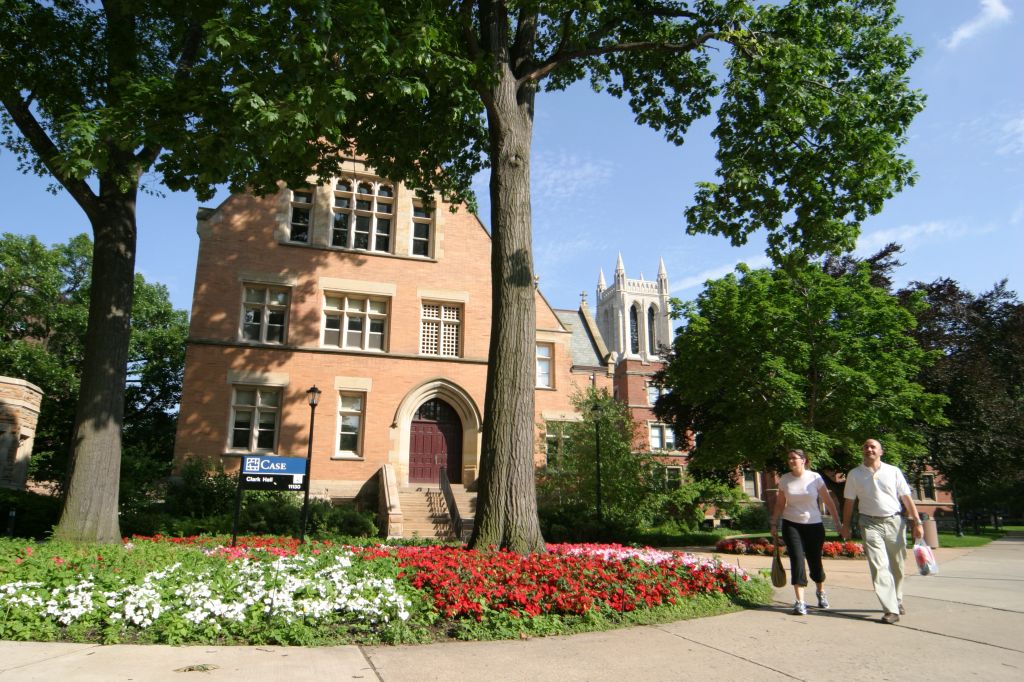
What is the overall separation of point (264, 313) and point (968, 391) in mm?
26170

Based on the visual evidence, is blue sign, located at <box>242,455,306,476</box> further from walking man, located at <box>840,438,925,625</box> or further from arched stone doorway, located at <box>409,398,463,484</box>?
walking man, located at <box>840,438,925,625</box>

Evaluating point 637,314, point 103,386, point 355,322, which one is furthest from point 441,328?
point 637,314

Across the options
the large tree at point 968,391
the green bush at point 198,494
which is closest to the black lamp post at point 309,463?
the green bush at point 198,494

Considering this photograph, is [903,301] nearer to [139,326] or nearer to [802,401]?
[802,401]

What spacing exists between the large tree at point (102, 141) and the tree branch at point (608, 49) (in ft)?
17.0

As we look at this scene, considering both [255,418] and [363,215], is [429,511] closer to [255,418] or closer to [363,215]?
[255,418]

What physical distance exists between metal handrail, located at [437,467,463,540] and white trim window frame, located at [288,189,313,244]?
972cm

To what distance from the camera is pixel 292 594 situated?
20.5 feet

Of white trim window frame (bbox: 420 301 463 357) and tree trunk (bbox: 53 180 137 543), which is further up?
white trim window frame (bbox: 420 301 463 357)

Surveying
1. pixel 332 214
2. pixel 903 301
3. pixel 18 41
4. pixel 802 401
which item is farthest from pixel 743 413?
pixel 18 41

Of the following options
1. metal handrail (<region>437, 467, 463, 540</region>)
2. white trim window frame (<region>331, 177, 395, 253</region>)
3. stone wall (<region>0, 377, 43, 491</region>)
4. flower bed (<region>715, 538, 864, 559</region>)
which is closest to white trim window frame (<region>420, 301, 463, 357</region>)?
white trim window frame (<region>331, 177, 395, 253</region>)

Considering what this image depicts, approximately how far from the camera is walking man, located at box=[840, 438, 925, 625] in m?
6.86

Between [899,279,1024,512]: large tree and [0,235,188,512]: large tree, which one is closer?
[899,279,1024,512]: large tree

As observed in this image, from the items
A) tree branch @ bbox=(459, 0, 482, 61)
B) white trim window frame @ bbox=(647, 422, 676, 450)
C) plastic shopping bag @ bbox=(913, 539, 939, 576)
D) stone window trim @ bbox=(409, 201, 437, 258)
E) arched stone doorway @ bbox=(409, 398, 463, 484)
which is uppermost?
stone window trim @ bbox=(409, 201, 437, 258)
